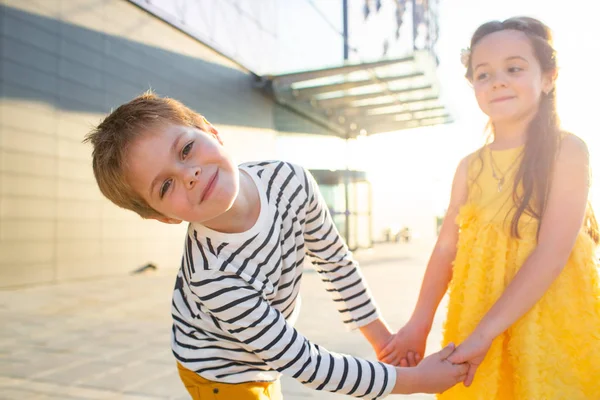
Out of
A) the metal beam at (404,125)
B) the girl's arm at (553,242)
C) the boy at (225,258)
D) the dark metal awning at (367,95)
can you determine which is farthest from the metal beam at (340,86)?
the boy at (225,258)

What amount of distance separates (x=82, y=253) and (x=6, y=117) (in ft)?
7.61

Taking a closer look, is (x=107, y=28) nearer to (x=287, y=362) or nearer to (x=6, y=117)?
(x=6, y=117)

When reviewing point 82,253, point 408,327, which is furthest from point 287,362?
point 82,253

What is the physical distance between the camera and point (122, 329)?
420 cm

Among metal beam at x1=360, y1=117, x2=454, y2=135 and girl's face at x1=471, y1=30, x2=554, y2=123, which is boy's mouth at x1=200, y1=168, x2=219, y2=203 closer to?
girl's face at x1=471, y1=30, x2=554, y2=123

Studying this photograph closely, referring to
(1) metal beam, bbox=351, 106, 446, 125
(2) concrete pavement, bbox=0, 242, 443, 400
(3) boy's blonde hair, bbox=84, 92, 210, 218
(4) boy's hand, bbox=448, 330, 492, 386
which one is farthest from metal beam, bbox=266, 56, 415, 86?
(4) boy's hand, bbox=448, 330, 492, 386

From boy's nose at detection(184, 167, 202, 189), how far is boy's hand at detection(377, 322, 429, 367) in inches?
34.2

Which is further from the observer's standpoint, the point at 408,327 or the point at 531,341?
the point at 408,327

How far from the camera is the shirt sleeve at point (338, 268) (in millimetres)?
1727

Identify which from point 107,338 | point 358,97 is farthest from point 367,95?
point 107,338

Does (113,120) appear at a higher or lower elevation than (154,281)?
higher

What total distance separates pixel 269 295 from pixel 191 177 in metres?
0.41

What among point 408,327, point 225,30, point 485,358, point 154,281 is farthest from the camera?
point 225,30

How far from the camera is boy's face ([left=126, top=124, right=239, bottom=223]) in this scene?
4.40ft
